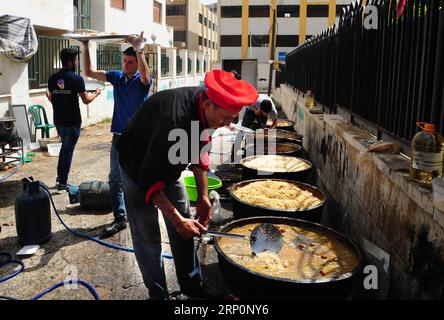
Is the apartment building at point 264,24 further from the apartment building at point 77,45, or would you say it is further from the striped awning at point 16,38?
the striped awning at point 16,38

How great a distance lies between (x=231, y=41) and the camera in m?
49.7

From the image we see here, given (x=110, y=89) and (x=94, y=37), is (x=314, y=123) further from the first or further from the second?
(x=110, y=89)

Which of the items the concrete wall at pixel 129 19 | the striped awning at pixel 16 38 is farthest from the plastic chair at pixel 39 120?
the concrete wall at pixel 129 19

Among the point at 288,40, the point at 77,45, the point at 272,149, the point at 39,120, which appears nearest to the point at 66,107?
the point at 272,149

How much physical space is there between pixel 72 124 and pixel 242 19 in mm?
46081

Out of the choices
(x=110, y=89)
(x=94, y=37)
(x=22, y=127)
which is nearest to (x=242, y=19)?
(x=110, y=89)

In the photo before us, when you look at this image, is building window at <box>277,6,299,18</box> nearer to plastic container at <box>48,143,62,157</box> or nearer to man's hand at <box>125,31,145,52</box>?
plastic container at <box>48,143,62,157</box>

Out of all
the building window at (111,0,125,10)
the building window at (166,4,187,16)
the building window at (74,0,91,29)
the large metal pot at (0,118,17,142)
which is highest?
the building window at (166,4,187,16)

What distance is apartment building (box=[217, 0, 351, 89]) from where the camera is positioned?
47.6 meters

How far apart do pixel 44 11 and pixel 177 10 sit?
152ft

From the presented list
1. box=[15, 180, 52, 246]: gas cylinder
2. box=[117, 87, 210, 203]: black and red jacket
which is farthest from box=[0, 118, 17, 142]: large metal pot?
box=[117, 87, 210, 203]: black and red jacket

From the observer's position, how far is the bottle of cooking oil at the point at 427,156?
8.63 ft

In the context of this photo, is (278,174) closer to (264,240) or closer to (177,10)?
(264,240)

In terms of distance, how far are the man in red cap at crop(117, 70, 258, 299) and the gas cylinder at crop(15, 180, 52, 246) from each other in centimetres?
183
